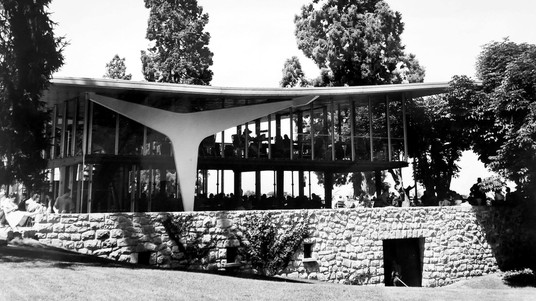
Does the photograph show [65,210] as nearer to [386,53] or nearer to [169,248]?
[169,248]

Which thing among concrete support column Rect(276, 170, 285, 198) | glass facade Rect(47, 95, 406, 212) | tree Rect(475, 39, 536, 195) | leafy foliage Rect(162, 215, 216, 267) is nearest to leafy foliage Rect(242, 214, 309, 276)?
leafy foliage Rect(162, 215, 216, 267)

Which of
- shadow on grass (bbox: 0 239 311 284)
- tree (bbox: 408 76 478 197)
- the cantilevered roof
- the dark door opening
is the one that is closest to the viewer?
shadow on grass (bbox: 0 239 311 284)

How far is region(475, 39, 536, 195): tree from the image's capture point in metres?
18.1

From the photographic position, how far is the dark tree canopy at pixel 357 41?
1139 inches

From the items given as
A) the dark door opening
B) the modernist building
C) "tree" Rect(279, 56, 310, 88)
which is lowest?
the dark door opening

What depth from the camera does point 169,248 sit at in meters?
15.6

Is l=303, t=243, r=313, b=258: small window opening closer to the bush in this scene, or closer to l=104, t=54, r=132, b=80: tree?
the bush

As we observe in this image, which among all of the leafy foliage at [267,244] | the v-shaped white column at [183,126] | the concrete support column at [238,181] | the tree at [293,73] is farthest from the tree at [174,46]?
the leafy foliage at [267,244]

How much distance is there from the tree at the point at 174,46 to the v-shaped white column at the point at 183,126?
43.2ft

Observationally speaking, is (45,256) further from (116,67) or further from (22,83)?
(116,67)

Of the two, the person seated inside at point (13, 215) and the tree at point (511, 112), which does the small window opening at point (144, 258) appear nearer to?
the person seated inside at point (13, 215)

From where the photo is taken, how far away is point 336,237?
58.4 feet

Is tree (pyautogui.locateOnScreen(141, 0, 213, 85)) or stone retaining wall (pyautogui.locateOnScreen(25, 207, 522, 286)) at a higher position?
tree (pyautogui.locateOnScreen(141, 0, 213, 85))

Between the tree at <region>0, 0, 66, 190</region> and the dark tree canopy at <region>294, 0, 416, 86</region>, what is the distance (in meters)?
18.4
